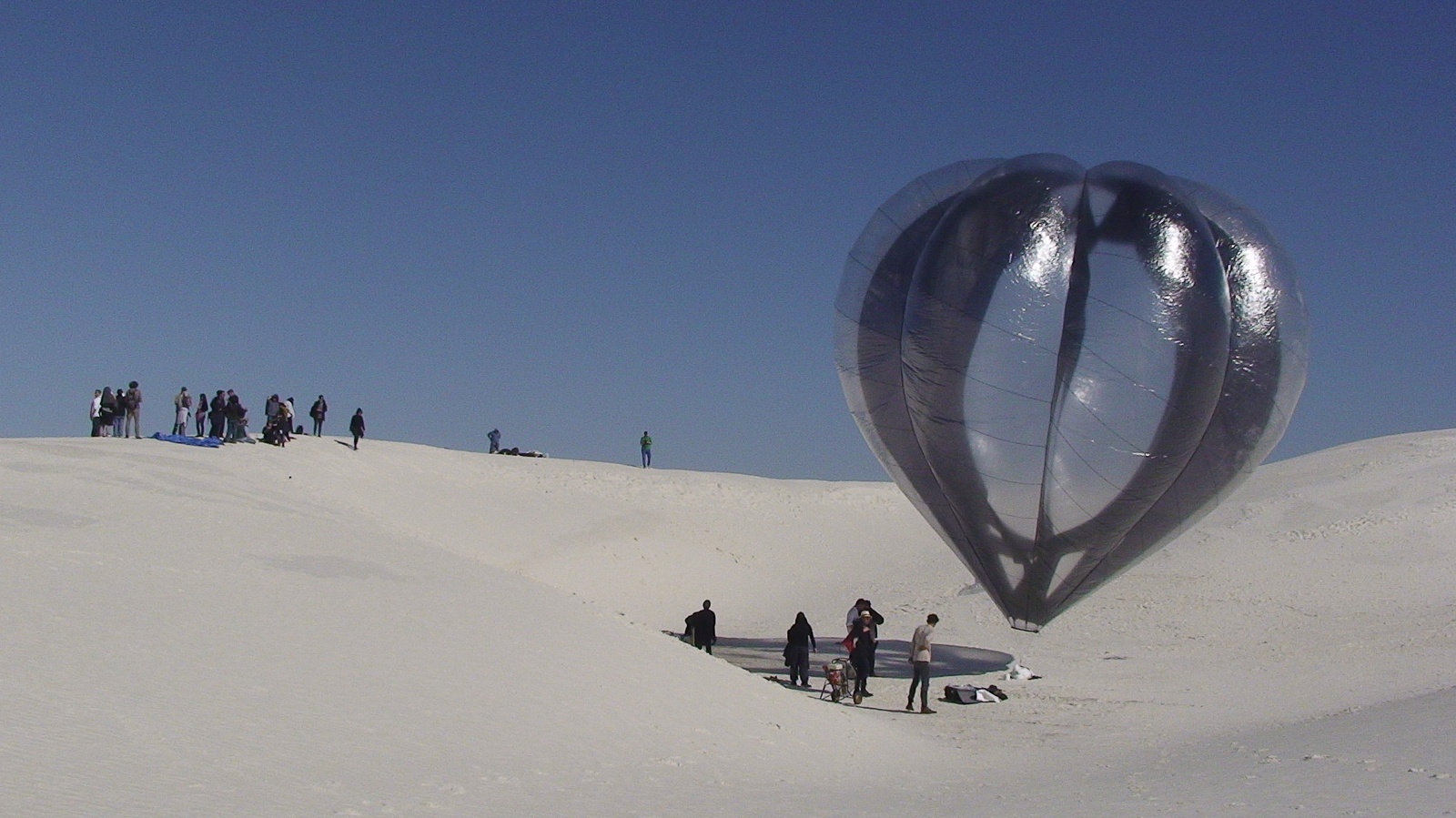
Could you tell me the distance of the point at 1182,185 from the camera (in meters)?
19.8

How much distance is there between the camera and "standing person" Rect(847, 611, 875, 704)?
55.5 ft

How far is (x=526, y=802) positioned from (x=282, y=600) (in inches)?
202

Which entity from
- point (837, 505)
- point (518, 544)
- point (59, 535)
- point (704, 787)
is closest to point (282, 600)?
point (59, 535)

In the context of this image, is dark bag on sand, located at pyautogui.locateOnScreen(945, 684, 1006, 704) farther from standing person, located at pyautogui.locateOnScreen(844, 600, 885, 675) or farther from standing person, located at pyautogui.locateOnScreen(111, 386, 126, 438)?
standing person, located at pyautogui.locateOnScreen(111, 386, 126, 438)

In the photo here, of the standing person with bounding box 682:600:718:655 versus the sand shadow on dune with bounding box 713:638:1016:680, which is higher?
the standing person with bounding box 682:600:718:655

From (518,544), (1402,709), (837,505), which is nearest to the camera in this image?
(1402,709)

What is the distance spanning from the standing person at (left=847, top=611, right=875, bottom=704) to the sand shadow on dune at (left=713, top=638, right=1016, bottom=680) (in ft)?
7.65

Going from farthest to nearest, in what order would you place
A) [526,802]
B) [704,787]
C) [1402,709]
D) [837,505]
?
[837,505]
[1402,709]
[704,787]
[526,802]

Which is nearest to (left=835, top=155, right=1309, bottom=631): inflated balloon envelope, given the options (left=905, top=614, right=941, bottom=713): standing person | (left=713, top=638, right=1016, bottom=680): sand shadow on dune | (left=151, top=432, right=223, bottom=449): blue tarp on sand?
(left=713, top=638, right=1016, bottom=680): sand shadow on dune

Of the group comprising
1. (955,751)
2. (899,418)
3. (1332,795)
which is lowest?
(955,751)

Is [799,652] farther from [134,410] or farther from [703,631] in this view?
[134,410]

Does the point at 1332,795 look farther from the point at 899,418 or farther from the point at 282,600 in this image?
the point at 899,418

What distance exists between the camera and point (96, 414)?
1041 inches

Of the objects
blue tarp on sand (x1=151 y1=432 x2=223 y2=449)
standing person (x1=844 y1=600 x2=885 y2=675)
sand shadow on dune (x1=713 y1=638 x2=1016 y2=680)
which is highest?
blue tarp on sand (x1=151 y1=432 x2=223 y2=449)
